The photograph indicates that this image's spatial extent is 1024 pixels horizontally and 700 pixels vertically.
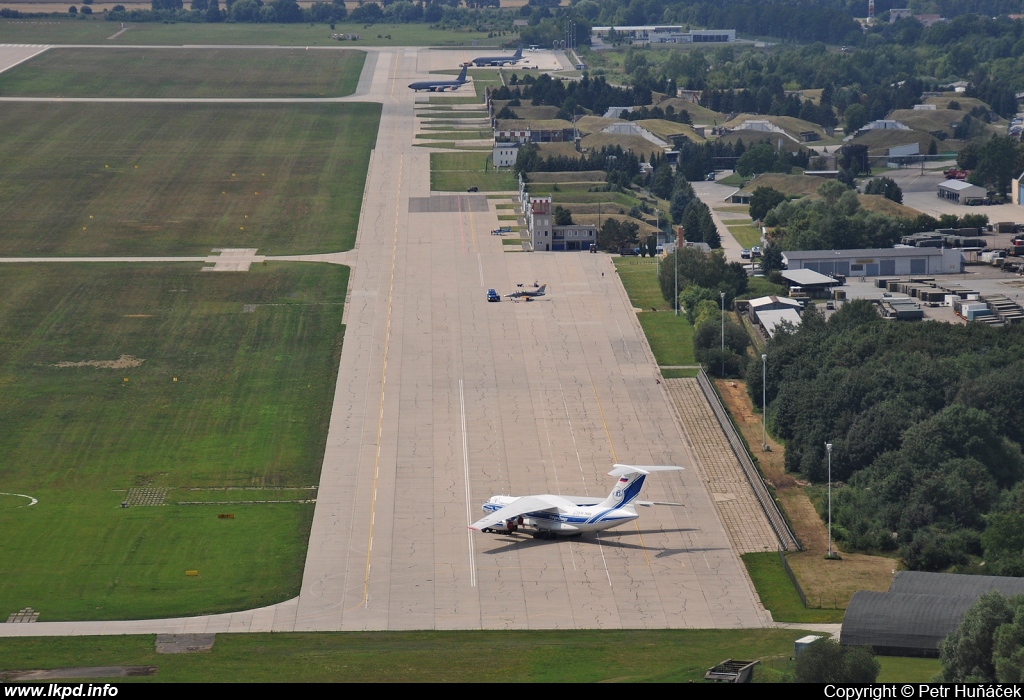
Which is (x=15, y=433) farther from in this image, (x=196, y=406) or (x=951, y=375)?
(x=951, y=375)

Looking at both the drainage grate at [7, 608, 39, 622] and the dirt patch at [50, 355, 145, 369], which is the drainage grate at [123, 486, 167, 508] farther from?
the dirt patch at [50, 355, 145, 369]

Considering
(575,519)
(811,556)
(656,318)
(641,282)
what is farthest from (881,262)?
(575,519)

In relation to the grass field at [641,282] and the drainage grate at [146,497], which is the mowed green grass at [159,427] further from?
the grass field at [641,282]

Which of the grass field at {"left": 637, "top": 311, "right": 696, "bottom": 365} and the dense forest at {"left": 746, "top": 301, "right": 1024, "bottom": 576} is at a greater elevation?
the dense forest at {"left": 746, "top": 301, "right": 1024, "bottom": 576}

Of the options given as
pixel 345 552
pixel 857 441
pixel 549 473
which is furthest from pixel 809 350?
pixel 345 552

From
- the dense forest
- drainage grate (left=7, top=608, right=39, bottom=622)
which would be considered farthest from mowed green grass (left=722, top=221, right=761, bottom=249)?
drainage grate (left=7, top=608, right=39, bottom=622)

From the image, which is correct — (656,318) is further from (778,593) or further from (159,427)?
(778,593)
